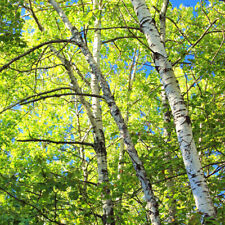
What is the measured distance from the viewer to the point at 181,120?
8.48ft

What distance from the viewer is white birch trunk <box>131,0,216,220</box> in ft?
7.69

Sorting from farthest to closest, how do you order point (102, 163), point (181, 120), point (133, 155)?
point (102, 163), point (133, 155), point (181, 120)

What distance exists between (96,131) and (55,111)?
8.55 m

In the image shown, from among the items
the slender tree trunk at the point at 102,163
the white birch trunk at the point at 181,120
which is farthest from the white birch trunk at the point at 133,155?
the white birch trunk at the point at 181,120

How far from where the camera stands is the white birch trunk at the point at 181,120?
92.3 inches

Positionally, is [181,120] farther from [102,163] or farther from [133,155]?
[102,163]

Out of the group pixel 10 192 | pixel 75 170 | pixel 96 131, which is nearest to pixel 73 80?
pixel 96 131

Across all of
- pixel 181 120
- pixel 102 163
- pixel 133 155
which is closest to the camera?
pixel 181 120

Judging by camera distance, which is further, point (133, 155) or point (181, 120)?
point (133, 155)

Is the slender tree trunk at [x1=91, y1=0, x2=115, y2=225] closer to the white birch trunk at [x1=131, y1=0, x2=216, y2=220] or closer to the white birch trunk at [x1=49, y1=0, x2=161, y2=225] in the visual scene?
the white birch trunk at [x1=49, y1=0, x2=161, y2=225]

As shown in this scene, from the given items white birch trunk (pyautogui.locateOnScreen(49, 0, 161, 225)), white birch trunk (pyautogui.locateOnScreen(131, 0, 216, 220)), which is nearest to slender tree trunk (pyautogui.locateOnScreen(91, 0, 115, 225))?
white birch trunk (pyautogui.locateOnScreen(49, 0, 161, 225))

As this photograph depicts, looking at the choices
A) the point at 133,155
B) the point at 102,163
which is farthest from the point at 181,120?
the point at 102,163

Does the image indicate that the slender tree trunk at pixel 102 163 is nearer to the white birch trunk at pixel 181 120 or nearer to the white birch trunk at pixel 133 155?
the white birch trunk at pixel 133 155

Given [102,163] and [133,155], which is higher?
[102,163]
